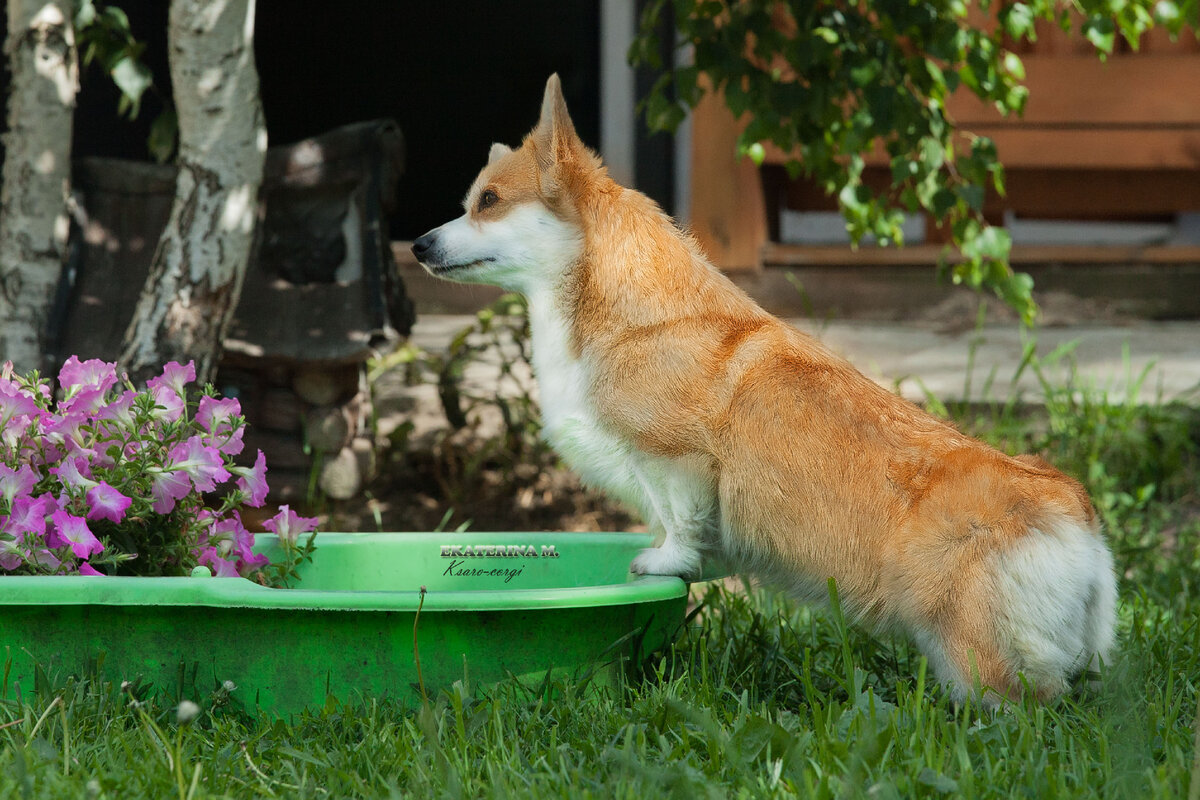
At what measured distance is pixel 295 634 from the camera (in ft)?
6.38

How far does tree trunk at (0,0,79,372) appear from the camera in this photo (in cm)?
304

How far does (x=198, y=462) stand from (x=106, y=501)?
16 centimetres

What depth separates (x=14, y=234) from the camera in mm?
3145

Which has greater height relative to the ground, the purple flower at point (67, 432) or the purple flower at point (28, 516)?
the purple flower at point (67, 432)

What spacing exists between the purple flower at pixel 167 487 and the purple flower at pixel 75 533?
12cm

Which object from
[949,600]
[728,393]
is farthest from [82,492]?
[949,600]

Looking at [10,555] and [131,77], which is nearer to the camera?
[10,555]

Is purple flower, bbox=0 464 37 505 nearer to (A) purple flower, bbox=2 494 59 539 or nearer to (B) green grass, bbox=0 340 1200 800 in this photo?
(A) purple flower, bbox=2 494 59 539

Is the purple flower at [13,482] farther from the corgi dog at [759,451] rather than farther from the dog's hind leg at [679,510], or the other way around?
the dog's hind leg at [679,510]

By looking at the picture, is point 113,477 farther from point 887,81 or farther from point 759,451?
point 887,81

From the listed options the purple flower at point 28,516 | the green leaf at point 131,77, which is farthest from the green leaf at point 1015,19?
the purple flower at point 28,516

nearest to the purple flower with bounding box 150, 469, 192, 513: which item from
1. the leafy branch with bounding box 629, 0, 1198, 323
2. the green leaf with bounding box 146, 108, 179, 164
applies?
the green leaf with bounding box 146, 108, 179, 164

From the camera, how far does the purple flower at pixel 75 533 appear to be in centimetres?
196

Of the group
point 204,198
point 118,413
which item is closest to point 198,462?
point 118,413
